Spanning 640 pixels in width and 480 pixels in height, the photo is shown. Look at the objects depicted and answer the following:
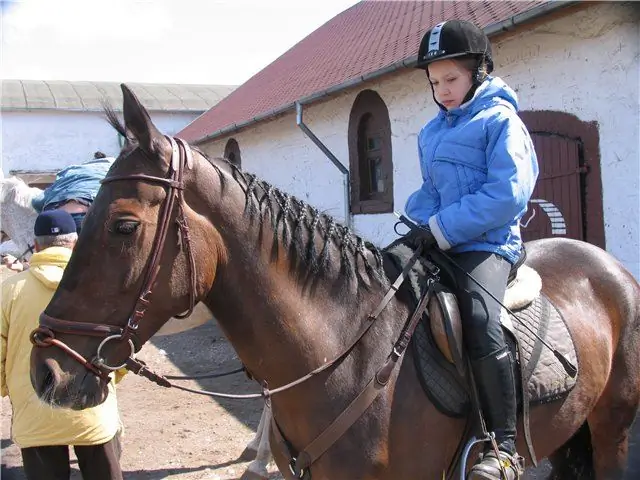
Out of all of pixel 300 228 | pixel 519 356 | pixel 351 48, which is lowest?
pixel 519 356

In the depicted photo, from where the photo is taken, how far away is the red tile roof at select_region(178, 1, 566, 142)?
24.5 feet

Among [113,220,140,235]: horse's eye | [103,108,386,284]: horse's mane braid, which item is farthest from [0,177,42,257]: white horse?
[113,220,140,235]: horse's eye

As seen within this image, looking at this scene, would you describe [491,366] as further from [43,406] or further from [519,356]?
[43,406]

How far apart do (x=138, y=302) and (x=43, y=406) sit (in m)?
1.60

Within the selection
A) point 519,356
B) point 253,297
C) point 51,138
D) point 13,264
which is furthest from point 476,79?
point 51,138

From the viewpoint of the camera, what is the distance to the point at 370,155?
9.19 meters

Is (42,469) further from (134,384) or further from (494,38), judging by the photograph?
(494,38)

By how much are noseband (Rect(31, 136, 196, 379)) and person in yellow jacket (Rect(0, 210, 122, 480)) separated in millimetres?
1377

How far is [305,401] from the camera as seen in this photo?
6.72 ft

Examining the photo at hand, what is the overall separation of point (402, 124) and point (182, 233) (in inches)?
260

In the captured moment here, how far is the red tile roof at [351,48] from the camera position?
24.5 feet

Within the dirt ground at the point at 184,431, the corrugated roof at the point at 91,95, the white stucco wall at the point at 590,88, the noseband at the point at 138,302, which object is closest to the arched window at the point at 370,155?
the white stucco wall at the point at 590,88

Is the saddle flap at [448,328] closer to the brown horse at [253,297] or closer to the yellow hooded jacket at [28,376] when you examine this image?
the brown horse at [253,297]

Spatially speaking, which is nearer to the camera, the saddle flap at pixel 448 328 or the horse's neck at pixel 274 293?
the horse's neck at pixel 274 293
